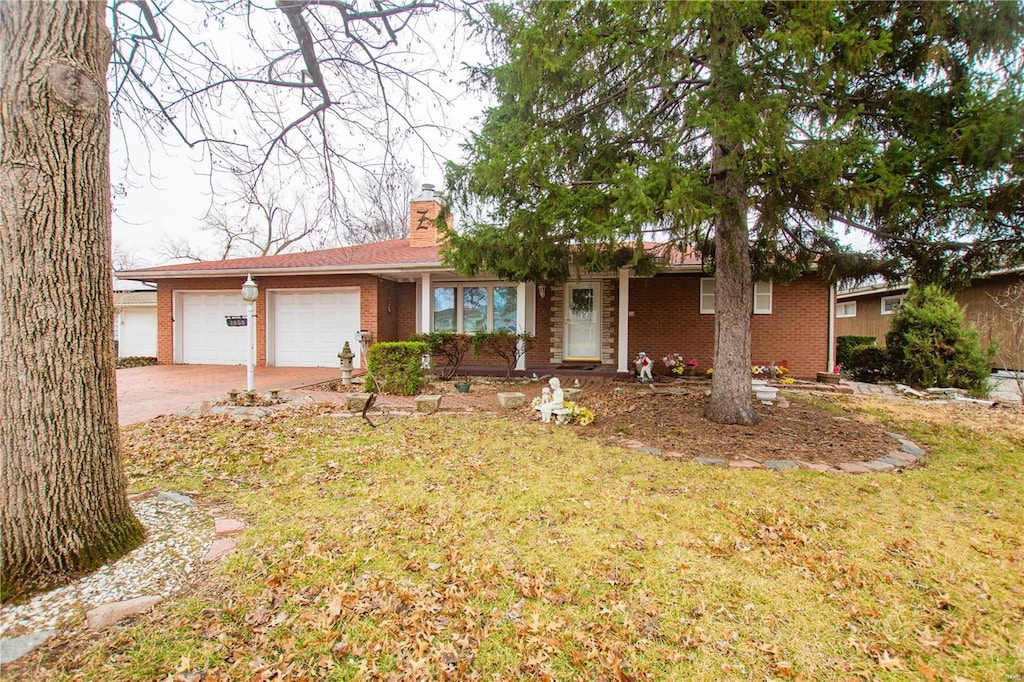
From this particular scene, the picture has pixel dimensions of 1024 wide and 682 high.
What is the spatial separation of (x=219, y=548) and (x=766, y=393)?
288 inches

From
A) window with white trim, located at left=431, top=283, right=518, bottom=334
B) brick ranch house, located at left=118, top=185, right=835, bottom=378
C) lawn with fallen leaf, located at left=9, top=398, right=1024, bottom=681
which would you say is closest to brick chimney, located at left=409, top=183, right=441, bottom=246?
brick ranch house, located at left=118, top=185, right=835, bottom=378

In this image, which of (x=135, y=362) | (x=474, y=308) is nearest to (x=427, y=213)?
(x=474, y=308)

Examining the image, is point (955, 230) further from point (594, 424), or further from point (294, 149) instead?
point (294, 149)

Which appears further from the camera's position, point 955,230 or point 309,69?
point 955,230

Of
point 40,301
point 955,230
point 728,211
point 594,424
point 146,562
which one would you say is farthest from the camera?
point 594,424

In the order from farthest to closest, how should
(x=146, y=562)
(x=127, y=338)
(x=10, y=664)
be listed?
(x=127, y=338)
(x=146, y=562)
(x=10, y=664)

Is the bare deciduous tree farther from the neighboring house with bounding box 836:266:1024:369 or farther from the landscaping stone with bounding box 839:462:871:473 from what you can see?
the neighboring house with bounding box 836:266:1024:369

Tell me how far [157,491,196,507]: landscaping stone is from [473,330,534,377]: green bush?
6.82 meters

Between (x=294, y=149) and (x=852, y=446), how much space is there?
292 inches

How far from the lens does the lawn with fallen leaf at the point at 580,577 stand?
6.35ft

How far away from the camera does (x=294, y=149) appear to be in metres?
5.53

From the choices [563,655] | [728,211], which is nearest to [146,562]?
[563,655]

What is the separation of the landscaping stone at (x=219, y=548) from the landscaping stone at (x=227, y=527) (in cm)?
9

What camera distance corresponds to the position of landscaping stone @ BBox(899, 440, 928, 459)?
5.00 metres
